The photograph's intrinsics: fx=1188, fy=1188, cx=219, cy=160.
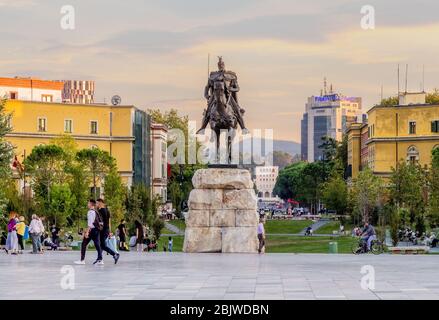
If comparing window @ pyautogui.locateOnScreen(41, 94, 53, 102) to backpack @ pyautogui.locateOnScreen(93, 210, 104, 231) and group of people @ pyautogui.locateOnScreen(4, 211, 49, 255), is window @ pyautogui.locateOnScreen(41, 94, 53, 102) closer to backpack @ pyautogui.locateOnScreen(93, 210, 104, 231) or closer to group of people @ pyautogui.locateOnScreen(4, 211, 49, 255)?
group of people @ pyautogui.locateOnScreen(4, 211, 49, 255)

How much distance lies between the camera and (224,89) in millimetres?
38375

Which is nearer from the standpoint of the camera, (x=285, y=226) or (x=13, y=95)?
(x=285, y=226)

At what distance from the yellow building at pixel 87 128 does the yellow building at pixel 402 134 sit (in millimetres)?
24869

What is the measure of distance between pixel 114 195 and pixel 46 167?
5697 mm

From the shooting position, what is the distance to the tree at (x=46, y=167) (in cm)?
8325

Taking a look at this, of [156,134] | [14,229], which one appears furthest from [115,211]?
[156,134]

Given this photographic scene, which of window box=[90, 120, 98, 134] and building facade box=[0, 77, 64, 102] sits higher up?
building facade box=[0, 77, 64, 102]

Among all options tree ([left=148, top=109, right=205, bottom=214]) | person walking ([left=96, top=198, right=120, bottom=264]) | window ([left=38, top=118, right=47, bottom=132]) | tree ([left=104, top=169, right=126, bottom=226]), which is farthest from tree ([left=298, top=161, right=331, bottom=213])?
person walking ([left=96, top=198, right=120, bottom=264])

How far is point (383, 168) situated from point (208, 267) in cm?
9000

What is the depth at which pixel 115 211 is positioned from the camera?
76250 millimetres

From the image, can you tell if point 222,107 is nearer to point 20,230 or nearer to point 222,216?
point 222,216

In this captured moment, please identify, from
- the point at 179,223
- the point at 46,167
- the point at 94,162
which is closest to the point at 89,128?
the point at 179,223

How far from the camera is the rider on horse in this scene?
38312 millimetres

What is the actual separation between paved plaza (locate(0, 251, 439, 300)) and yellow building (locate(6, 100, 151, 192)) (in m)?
84.5
